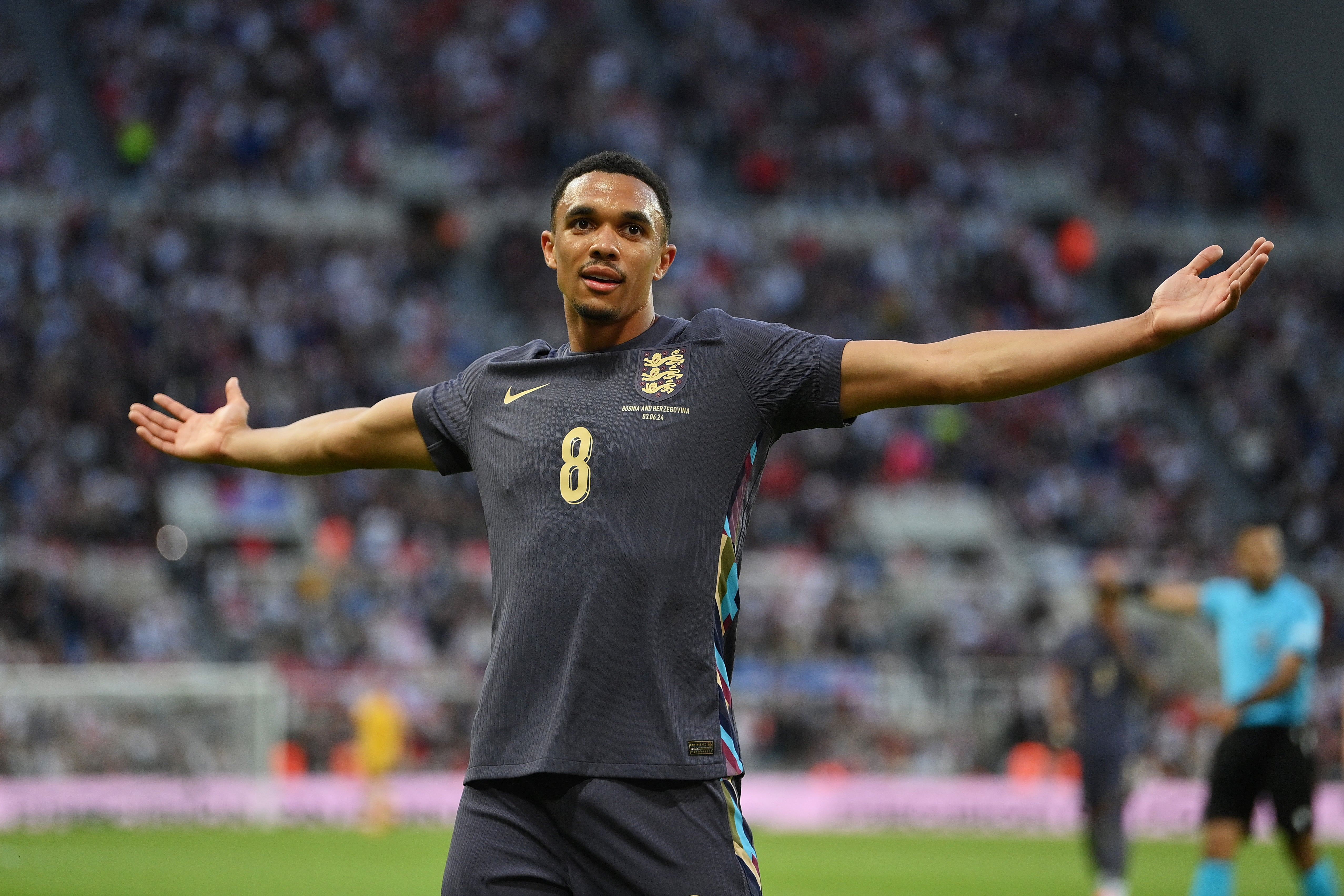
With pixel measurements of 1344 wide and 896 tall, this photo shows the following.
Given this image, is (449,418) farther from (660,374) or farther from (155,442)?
(155,442)

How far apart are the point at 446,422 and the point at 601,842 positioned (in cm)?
110

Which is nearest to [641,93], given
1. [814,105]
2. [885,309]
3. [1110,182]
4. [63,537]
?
[814,105]

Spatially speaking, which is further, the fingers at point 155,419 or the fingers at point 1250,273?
the fingers at point 155,419

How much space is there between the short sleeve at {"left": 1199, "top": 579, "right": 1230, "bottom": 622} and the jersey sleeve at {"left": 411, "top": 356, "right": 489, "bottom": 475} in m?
7.15

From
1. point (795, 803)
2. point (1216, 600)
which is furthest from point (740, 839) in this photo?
point (795, 803)

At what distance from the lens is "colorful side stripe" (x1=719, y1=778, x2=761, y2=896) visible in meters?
3.56

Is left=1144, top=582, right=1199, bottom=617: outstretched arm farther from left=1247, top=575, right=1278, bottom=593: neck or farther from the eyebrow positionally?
the eyebrow

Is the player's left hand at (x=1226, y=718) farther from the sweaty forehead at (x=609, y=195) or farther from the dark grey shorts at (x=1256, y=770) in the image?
the sweaty forehead at (x=609, y=195)

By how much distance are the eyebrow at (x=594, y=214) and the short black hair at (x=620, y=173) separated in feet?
0.16

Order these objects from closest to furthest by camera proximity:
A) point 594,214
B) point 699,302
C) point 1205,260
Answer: point 1205,260
point 594,214
point 699,302

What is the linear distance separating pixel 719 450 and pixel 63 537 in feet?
67.0

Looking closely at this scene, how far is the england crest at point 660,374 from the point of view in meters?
3.71

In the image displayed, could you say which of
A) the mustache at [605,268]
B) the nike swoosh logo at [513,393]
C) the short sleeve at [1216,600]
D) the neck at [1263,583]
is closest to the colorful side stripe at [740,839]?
the nike swoosh logo at [513,393]

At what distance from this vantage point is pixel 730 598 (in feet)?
12.3
